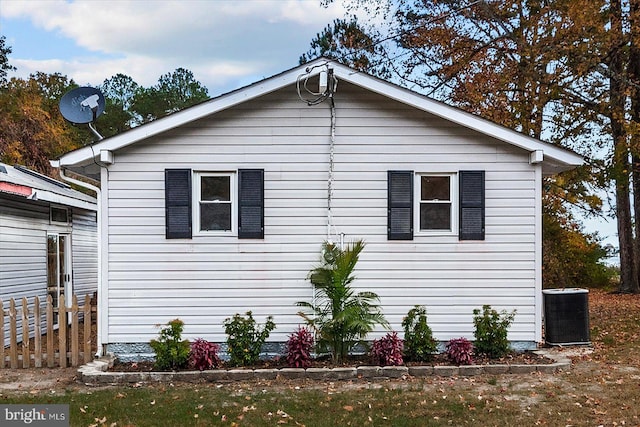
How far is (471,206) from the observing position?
8.51m

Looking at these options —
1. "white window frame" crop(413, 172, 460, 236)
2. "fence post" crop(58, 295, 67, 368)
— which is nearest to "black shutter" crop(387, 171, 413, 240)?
"white window frame" crop(413, 172, 460, 236)

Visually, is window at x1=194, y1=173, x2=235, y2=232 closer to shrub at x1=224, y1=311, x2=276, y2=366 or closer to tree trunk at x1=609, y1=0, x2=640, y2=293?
shrub at x1=224, y1=311, x2=276, y2=366

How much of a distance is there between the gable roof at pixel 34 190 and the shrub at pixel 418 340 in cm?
630

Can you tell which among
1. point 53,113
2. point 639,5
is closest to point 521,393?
point 639,5

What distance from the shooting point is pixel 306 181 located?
28.0ft

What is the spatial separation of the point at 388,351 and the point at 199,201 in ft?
11.3

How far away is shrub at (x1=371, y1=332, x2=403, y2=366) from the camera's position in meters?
7.75

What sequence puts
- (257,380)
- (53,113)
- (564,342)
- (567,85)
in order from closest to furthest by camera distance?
(257,380) < (564,342) < (567,85) < (53,113)

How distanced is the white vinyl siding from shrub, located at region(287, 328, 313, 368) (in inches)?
24.2

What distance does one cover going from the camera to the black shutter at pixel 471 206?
335 inches

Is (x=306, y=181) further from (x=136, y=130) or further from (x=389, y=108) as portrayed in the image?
(x=136, y=130)

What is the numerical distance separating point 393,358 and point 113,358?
13.0ft

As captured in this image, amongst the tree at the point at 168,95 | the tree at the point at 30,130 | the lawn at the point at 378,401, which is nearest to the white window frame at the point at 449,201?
the lawn at the point at 378,401

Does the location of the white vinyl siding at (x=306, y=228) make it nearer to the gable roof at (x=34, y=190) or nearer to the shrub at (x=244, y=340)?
the shrub at (x=244, y=340)
